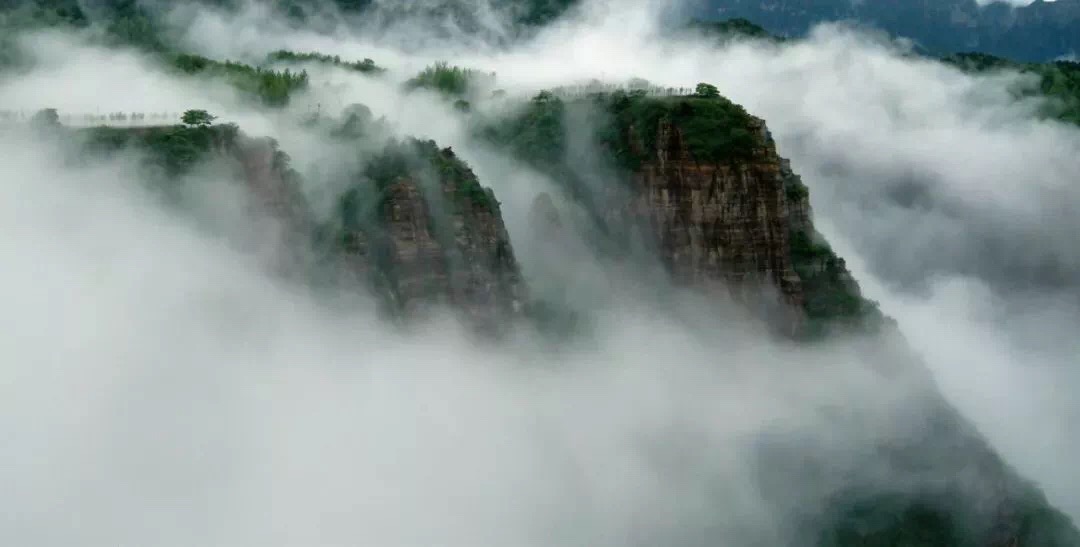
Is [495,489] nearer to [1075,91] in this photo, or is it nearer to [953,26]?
[1075,91]

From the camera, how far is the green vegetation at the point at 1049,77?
14250 centimetres

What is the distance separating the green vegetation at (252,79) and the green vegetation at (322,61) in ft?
42.9

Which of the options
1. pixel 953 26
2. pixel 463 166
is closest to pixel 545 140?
pixel 463 166

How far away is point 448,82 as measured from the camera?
279 feet

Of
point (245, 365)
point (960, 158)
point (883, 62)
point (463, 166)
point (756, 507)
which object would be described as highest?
point (883, 62)

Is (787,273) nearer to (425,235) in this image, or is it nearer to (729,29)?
(425,235)

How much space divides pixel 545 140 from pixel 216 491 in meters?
31.2

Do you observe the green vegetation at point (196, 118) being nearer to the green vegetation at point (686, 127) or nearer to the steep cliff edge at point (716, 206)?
the steep cliff edge at point (716, 206)

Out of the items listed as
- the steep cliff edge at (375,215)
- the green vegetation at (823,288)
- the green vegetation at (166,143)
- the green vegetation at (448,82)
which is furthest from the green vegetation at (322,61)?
the green vegetation at (823,288)

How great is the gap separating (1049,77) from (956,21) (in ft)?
93.7

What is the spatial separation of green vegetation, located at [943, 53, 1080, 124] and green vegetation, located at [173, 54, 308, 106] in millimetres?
108164

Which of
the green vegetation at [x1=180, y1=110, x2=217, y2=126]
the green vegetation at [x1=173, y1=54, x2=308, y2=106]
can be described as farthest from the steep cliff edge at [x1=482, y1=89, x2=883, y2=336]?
the green vegetation at [x1=180, y1=110, x2=217, y2=126]

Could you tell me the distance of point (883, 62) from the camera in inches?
6280

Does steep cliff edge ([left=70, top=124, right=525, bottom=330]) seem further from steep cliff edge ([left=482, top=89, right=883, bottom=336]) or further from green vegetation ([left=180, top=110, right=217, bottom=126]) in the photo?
steep cliff edge ([left=482, top=89, right=883, bottom=336])
